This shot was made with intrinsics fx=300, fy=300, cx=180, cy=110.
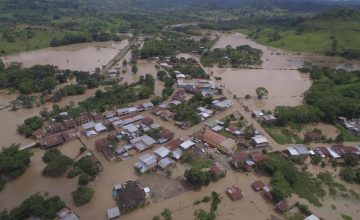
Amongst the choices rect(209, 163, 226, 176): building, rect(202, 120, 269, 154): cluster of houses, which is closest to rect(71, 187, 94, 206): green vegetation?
rect(209, 163, 226, 176): building

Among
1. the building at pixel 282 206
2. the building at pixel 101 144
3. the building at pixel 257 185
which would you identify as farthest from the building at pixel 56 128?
the building at pixel 282 206

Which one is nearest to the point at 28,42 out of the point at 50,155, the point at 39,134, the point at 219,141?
the point at 39,134

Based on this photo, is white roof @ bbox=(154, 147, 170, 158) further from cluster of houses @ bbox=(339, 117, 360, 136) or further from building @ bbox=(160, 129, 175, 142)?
cluster of houses @ bbox=(339, 117, 360, 136)

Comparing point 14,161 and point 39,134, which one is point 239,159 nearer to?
point 14,161

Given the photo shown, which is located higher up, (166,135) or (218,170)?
(166,135)

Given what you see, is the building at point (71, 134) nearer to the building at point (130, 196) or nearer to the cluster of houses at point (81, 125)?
the cluster of houses at point (81, 125)

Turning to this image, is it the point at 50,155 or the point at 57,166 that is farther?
the point at 50,155

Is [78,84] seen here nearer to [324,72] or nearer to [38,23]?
[324,72]
